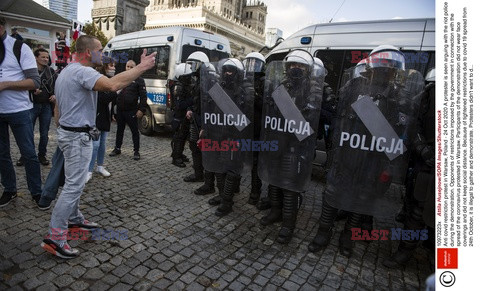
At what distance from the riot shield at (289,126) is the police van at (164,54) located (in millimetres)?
4296

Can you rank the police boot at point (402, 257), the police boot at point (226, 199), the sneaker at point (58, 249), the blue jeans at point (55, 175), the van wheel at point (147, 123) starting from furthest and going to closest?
the van wheel at point (147, 123), the police boot at point (226, 199), the police boot at point (402, 257), the blue jeans at point (55, 175), the sneaker at point (58, 249)

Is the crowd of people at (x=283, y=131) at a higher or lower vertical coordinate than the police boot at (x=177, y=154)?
higher

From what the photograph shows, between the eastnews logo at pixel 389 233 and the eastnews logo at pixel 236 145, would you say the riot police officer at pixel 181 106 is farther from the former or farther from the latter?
the eastnews logo at pixel 389 233

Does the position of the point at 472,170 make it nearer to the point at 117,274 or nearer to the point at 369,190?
the point at 369,190

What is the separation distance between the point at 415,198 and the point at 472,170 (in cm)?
112

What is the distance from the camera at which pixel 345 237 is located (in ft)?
9.63

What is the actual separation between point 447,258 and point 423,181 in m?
1.14

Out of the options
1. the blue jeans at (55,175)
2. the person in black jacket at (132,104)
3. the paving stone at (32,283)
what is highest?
the person in black jacket at (132,104)

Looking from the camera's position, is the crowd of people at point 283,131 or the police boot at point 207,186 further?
the police boot at point 207,186

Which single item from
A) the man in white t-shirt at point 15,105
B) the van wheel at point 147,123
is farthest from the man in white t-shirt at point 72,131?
the van wheel at point 147,123

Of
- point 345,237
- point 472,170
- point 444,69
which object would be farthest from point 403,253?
point 444,69

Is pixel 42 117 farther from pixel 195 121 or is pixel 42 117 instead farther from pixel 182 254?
pixel 182 254

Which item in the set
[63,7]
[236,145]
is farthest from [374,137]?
[63,7]

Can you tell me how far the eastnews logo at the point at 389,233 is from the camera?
267 cm
